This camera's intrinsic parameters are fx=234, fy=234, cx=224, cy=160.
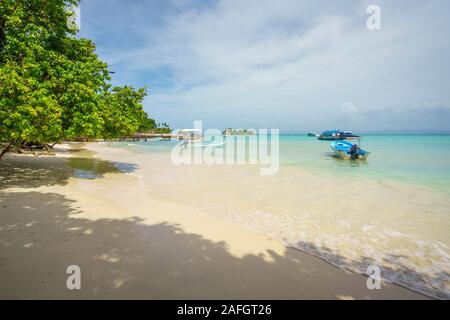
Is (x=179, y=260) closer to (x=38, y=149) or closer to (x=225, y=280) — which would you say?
(x=225, y=280)

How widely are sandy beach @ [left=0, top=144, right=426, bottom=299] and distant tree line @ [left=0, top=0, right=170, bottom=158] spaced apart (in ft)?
9.81

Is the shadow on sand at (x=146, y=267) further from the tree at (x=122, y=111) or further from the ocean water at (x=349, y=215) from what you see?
the tree at (x=122, y=111)

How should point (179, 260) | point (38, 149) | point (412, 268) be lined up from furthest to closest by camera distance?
point (38, 149) → point (412, 268) → point (179, 260)

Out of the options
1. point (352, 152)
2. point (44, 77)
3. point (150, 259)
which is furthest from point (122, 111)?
point (352, 152)

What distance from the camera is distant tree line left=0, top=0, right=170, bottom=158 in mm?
8531

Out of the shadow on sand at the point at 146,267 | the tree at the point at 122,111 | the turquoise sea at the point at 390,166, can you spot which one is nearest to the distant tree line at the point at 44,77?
the tree at the point at 122,111

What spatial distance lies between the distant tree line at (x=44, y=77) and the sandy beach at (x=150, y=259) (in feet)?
9.81

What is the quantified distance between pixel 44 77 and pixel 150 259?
32.7 feet

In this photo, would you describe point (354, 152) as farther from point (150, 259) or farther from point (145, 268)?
point (145, 268)

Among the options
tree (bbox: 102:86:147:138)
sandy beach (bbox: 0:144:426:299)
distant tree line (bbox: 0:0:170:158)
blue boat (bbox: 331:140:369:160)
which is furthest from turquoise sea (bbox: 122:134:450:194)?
distant tree line (bbox: 0:0:170:158)

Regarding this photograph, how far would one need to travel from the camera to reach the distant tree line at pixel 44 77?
8531mm

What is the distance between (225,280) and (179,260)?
1.18 metres
